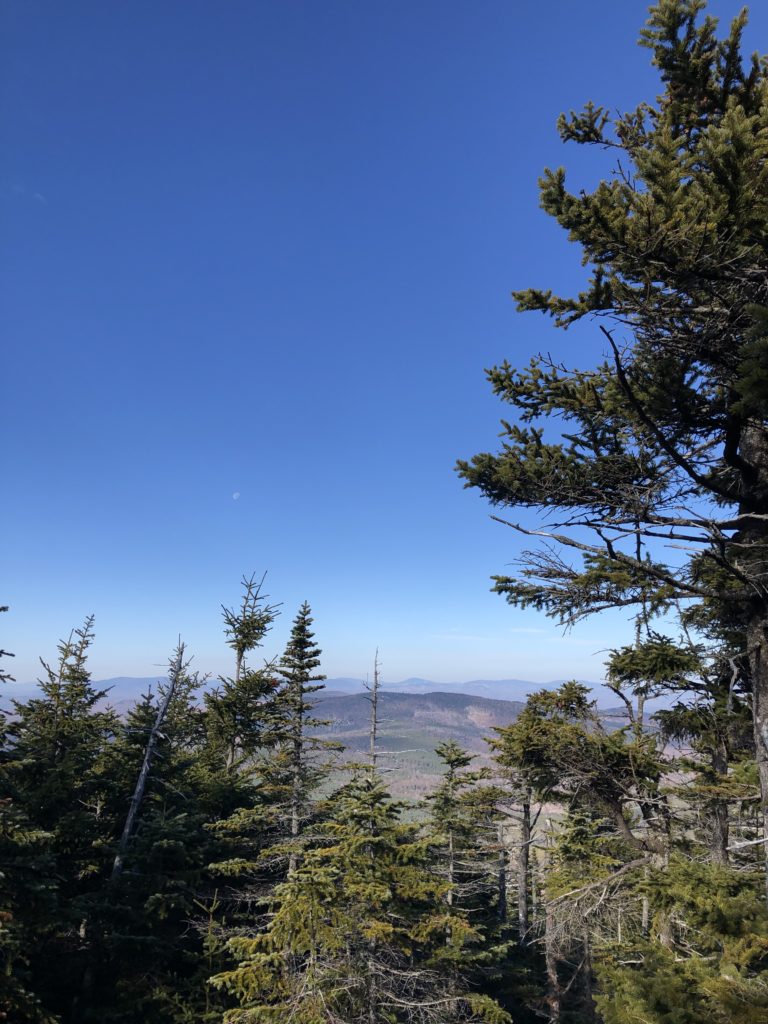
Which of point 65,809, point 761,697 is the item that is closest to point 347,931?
point 761,697

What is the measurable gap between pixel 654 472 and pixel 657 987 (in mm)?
5893

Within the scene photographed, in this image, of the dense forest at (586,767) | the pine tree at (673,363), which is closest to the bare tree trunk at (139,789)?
the dense forest at (586,767)

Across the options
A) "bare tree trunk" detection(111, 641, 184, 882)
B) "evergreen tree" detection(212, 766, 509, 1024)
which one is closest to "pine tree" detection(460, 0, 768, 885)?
"evergreen tree" detection(212, 766, 509, 1024)

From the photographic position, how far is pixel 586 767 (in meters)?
10.4

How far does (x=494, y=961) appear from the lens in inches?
804

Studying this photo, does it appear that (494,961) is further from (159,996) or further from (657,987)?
(657,987)

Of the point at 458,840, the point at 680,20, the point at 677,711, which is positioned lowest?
the point at 458,840

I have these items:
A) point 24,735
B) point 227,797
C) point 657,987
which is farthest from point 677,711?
point 24,735

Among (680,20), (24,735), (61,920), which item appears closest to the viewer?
(680,20)

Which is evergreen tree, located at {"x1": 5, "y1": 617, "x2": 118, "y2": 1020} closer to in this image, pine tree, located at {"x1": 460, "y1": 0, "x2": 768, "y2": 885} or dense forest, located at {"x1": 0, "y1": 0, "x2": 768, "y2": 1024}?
dense forest, located at {"x1": 0, "y1": 0, "x2": 768, "y2": 1024}

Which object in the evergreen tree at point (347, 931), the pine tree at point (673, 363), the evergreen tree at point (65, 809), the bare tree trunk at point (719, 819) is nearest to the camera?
the pine tree at point (673, 363)

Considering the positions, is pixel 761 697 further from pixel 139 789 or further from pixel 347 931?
pixel 139 789

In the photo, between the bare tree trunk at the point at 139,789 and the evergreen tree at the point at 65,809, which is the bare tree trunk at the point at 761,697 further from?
the bare tree trunk at the point at 139,789

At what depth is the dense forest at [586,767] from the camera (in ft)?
16.0
